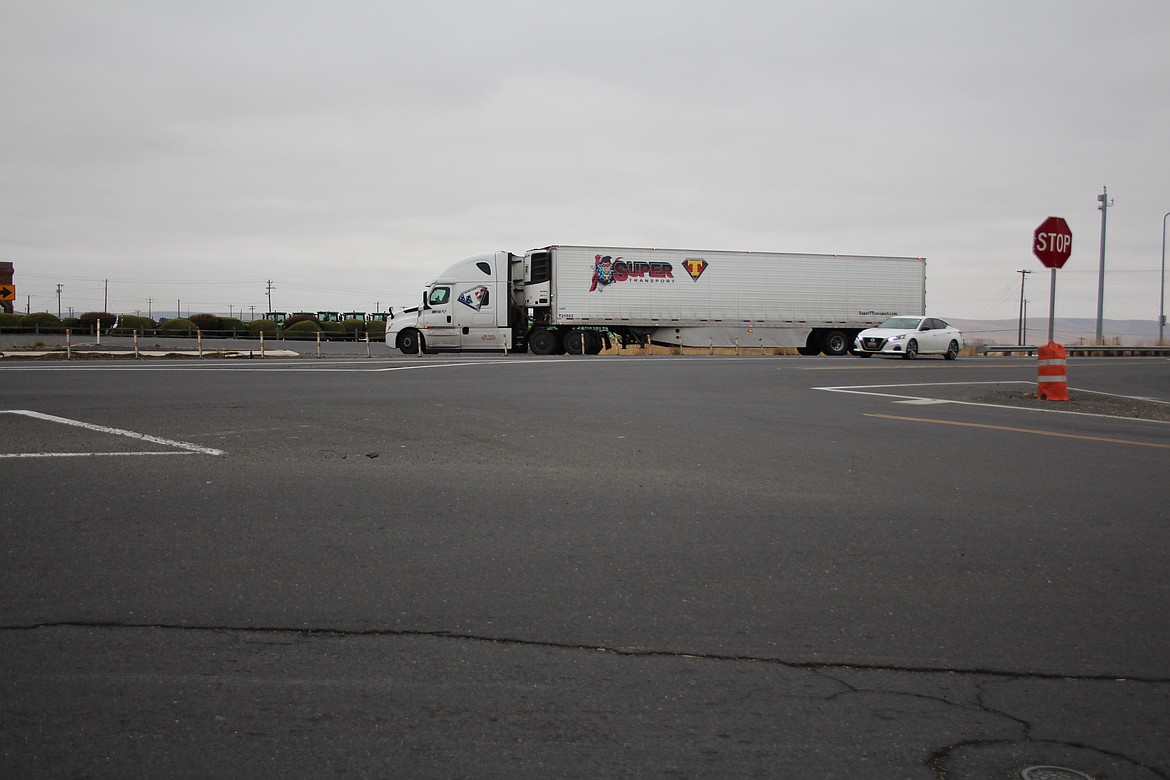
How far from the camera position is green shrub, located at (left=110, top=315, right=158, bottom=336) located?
203ft

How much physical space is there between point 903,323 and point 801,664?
108 ft

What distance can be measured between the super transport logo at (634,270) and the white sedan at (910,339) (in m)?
8.38

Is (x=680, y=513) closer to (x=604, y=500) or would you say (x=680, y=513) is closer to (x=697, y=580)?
(x=604, y=500)

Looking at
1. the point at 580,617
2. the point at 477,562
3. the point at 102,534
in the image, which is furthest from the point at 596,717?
the point at 102,534

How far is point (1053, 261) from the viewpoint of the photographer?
15.3 m

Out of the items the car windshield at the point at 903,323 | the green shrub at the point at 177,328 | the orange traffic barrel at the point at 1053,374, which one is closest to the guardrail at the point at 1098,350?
the car windshield at the point at 903,323

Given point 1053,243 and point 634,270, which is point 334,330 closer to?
point 634,270

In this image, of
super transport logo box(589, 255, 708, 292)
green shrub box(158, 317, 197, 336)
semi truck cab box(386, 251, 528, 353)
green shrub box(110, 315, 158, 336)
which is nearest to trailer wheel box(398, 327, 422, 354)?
semi truck cab box(386, 251, 528, 353)

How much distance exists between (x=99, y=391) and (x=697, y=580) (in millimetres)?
11292

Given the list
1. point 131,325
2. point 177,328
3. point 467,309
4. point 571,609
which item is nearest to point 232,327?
point 177,328

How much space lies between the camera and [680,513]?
6.12 metres

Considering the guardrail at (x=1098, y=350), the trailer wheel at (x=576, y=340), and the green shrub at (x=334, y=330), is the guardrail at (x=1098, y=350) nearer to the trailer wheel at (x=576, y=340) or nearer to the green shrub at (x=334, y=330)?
the trailer wheel at (x=576, y=340)

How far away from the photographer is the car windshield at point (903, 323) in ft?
113

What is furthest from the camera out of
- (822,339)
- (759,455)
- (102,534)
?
(822,339)
